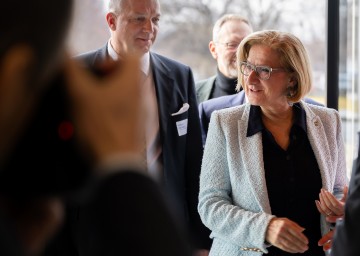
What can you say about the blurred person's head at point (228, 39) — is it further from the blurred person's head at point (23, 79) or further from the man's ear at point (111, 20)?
the blurred person's head at point (23, 79)

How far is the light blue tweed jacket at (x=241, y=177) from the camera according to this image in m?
2.41

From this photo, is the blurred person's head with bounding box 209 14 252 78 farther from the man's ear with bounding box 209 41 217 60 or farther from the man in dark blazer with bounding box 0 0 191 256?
the man in dark blazer with bounding box 0 0 191 256

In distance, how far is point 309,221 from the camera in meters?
2.47

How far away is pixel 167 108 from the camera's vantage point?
9.91 ft

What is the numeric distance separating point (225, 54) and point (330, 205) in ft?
5.71

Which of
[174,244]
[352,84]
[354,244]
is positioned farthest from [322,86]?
[174,244]

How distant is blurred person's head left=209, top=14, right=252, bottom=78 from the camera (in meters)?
3.80

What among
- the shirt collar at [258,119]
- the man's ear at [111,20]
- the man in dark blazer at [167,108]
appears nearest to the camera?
the shirt collar at [258,119]

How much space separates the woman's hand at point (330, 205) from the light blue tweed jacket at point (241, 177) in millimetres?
75

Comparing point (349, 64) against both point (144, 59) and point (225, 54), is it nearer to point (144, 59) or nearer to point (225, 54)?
point (225, 54)

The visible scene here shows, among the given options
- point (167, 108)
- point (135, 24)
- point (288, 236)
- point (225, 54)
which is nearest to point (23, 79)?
point (288, 236)

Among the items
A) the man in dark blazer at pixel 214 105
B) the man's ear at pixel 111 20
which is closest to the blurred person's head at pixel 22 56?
the man's ear at pixel 111 20

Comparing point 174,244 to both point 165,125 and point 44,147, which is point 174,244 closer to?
point 44,147

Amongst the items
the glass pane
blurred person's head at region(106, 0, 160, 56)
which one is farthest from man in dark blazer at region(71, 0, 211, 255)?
the glass pane
